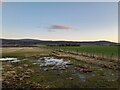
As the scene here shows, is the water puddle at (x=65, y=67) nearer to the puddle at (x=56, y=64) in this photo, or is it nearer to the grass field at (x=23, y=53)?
the puddle at (x=56, y=64)

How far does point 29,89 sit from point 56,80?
4762mm

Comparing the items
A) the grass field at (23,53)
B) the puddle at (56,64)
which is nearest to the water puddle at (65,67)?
the puddle at (56,64)

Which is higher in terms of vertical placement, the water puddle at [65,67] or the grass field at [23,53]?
the water puddle at [65,67]

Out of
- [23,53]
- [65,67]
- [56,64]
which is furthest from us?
[23,53]

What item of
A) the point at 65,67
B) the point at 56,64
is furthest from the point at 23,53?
the point at 65,67

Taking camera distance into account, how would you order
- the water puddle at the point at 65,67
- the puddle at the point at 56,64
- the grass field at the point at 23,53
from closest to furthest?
the water puddle at the point at 65,67 → the puddle at the point at 56,64 → the grass field at the point at 23,53

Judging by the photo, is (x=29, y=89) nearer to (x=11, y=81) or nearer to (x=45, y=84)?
(x=45, y=84)

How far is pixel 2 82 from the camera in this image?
79.2 ft

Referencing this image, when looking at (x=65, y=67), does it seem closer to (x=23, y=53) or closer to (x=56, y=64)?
(x=56, y=64)

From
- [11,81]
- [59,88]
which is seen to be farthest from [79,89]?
[11,81]

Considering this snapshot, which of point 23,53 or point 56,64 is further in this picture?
point 23,53

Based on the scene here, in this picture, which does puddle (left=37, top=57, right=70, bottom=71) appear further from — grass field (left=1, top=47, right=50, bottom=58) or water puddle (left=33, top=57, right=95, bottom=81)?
grass field (left=1, top=47, right=50, bottom=58)

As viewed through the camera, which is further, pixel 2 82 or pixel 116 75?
pixel 116 75

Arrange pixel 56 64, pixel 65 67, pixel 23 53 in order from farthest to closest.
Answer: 1. pixel 23 53
2. pixel 56 64
3. pixel 65 67
